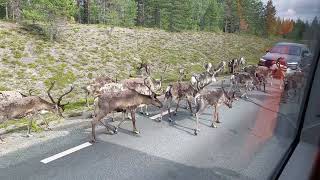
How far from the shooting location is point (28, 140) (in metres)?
11.6

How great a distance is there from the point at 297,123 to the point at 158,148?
6.89 meters

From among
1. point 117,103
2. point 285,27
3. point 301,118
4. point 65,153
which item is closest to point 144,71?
point 117,103

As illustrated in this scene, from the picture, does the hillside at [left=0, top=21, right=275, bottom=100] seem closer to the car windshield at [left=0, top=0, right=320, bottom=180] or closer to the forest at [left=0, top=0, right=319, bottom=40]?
the car windshield at [left=0, top=0, right=320, bottom=180]

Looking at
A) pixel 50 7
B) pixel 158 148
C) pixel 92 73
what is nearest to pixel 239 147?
pixel 158 148

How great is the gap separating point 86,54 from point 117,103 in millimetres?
28351

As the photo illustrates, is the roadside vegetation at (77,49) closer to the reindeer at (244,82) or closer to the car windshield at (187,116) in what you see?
the car windshield at (187,116)

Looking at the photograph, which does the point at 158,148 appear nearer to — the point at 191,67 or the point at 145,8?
the point at 191,67

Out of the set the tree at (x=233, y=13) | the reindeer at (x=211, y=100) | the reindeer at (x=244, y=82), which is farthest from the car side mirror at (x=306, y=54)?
the reindeer at (x=244, y=82)

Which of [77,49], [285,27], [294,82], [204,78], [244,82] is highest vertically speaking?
[285,27]

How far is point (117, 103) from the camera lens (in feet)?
41.4

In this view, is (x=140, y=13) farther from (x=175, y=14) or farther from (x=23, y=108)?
(x=23, y=108)

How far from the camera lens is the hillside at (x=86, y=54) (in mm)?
30109

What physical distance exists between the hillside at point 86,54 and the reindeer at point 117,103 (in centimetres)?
1043

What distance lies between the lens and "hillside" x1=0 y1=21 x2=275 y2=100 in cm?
3011
